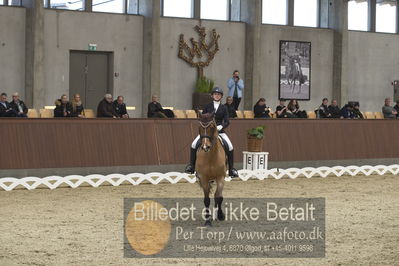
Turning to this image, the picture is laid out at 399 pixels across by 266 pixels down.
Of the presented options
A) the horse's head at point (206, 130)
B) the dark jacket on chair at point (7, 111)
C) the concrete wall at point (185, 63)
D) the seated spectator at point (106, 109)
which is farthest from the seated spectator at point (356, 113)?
the horse's head at point (206, 130)

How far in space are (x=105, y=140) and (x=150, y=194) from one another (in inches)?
105

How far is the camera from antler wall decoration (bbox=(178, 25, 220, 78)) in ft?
92.4

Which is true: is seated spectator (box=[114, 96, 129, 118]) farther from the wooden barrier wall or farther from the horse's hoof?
the horse's hoof

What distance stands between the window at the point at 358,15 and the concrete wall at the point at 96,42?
969 cm

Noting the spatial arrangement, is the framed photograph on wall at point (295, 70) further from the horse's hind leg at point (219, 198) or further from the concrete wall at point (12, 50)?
the horse's hind leg at point (219, 198)

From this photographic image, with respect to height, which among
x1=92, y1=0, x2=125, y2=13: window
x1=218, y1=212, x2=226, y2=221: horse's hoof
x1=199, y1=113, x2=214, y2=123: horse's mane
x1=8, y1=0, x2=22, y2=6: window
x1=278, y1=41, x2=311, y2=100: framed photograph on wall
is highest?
x1=92, y1=0, x2=125, y2=13: window

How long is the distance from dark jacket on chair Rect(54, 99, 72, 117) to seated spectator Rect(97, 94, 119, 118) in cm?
77

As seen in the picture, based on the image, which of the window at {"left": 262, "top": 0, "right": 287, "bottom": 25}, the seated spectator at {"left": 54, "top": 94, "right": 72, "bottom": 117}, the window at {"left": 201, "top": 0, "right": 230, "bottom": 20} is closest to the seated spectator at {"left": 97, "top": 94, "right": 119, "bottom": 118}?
the seated spectator at {"left": 54, "top": 94, "right": 72, "bottom": 117}

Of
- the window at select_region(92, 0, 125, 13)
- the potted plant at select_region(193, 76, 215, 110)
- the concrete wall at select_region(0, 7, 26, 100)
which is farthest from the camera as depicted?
the potted plant at select_region(193, 76, 215, 110)

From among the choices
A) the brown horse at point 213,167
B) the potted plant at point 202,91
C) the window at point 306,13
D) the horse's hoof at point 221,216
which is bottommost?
the horse's hoof at point 221,216

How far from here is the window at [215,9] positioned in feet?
95.5

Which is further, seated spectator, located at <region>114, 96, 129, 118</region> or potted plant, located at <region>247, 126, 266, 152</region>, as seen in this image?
seated spectator, located at <region>114, 96, 129, 118</region>

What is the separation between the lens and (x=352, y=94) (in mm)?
32094

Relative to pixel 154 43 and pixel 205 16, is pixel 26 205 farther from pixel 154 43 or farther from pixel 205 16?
pixel 205 16
